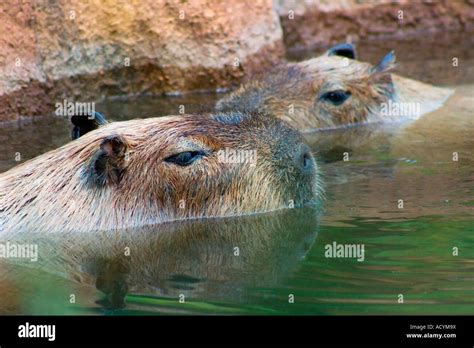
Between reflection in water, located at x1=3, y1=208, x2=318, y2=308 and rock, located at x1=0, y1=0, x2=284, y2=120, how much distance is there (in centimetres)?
305

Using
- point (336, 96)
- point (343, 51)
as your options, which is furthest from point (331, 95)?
point (343, 51)

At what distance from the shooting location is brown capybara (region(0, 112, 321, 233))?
22.0 ft

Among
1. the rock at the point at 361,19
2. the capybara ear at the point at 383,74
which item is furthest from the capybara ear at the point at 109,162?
the rock at the point at 361,19

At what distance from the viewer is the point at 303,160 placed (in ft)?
23.4

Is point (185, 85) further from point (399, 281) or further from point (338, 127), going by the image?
point (399, 281)

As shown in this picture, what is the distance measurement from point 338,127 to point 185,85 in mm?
1732

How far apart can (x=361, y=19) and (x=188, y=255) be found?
Result: 7224 millimetres

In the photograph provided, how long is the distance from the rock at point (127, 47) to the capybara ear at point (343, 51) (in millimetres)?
1047

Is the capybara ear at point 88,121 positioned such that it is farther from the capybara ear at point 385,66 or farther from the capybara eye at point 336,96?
the capybara ear at point 385,66

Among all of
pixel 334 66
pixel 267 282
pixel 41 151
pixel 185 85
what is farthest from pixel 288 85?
pixel 267 282

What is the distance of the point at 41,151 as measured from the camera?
8570 mm

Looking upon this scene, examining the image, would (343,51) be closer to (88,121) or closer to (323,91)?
(323,91)

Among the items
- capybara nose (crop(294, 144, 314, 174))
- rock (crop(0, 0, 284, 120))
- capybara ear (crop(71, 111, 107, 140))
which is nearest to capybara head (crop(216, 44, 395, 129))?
rock (crop(0, 0, 284, 120))

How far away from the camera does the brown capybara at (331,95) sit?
9.79 m
